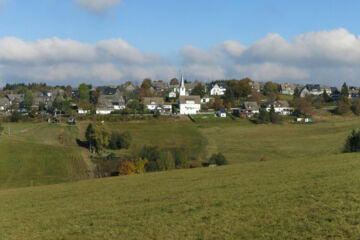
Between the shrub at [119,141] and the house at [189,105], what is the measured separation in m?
46.1

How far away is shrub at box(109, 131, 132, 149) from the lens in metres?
65.9

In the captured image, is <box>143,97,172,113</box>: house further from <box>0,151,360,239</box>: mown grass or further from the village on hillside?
<box>0,151,360,239</box>: mown grass

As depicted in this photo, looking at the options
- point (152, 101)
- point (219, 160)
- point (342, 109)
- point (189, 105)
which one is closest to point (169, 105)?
point (152, 101)

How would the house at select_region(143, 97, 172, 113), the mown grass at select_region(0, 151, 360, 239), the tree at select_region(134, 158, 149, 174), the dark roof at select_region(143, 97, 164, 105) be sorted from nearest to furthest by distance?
1. the mown grass at select_region(0, 151, 360, 239)
2. the tree at select_region(134, 158, 149, 174)
3. the house at select_region(143, 97, 172, 113)
4. the dark roof at select_region(143, 97, 164, 105)

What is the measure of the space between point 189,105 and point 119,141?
49.9 metres

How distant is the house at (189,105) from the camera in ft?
367

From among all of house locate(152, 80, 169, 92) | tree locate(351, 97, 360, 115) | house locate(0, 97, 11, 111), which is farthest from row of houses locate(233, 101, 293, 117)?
house locate(152, 80, 169, 92)

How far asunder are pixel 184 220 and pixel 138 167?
32922 millimetres

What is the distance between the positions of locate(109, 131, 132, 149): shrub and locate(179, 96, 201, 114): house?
151ft

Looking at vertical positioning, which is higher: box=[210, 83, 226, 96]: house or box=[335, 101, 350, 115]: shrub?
box=[210, 83, 226, 96]: house

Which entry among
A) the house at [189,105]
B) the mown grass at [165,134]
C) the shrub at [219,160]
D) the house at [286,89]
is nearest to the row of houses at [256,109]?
the house at [189,105]

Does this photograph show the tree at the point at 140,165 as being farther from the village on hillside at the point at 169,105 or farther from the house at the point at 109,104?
the house at the point at 109,104

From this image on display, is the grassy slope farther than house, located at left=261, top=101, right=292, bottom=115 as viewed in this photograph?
No

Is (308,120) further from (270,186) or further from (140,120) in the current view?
(270,186)
